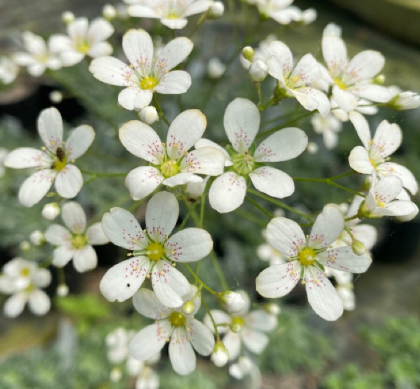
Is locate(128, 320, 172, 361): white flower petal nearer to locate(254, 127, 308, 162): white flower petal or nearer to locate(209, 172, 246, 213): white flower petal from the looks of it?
locate(209, 172, 246, 213): white flower petal

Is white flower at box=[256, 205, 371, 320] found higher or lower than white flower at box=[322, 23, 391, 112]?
lower

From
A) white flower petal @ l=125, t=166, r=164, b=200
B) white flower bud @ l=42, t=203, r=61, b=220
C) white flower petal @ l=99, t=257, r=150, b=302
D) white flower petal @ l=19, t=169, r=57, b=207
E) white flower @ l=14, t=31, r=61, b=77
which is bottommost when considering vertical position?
white flower @ l=14, t=31, r=61, b=77

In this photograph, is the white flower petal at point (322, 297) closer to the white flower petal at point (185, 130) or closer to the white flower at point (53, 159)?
the white flower petal at point (185, 130)

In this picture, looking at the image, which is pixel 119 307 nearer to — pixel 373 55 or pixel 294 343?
pixel 294 343

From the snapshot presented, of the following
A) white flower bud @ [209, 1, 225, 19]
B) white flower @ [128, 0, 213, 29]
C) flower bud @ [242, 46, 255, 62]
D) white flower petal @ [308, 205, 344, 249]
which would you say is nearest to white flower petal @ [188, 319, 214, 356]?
white flower petal @ [308, 205, 344, 249]

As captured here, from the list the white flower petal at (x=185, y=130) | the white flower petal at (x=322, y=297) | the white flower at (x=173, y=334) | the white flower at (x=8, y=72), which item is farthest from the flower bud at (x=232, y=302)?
the white flower at (x=8, y=72)

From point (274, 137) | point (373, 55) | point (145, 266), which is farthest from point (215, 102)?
point (145, 266)
